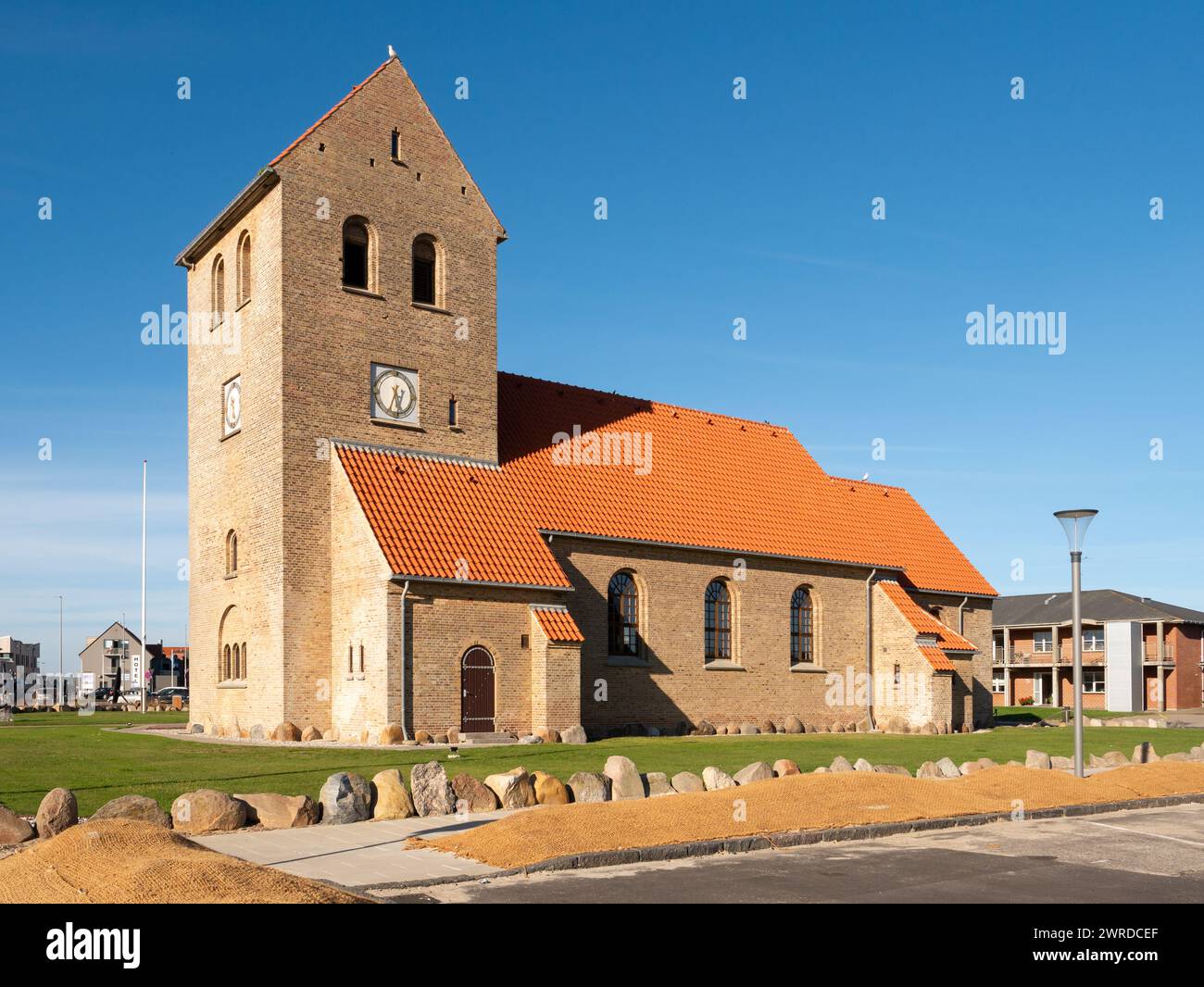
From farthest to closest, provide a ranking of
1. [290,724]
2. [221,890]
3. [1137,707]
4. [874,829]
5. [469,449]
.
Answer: [1137,707]
[469,449]
[290,724]
[874,829]
[221,890]

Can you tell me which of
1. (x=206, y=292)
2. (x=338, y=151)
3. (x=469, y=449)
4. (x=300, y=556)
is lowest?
Answer: (x=300, y=556)

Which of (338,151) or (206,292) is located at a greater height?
(338,151)

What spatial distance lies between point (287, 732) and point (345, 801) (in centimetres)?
1489

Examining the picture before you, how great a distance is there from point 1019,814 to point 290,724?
61.2 feet

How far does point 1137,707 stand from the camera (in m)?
76.1

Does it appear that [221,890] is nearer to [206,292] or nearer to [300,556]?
[300,556]

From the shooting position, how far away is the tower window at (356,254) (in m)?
31.1

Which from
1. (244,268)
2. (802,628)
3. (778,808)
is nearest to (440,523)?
(244,268)

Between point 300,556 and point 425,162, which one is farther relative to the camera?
point 425,162

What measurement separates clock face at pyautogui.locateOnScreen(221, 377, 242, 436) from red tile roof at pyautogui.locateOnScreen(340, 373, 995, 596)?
3959 millimetres

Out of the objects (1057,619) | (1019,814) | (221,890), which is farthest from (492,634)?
(1057,619)

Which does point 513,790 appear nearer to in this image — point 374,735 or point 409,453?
point 374,735

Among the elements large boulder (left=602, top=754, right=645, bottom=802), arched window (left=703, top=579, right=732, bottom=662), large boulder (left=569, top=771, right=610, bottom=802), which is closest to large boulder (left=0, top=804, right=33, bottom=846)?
large boulder (left=569, top=771, right=610, bottom=802)
